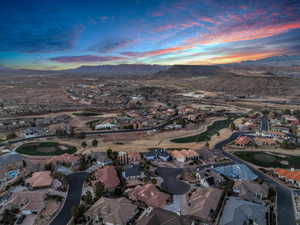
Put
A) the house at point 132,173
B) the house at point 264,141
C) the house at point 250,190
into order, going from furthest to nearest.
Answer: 1. the house at point 264,141
2. the house at point 132,173
3. the house at point 250,190

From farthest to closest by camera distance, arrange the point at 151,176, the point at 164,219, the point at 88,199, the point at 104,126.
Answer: the point at 104,126, the point at 151,176, the point at 88,199, the point at 164,219

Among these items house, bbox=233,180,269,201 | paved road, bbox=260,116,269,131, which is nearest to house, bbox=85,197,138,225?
house, bbox=233,180,269,201

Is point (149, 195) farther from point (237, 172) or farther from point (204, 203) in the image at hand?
point (237, 172)

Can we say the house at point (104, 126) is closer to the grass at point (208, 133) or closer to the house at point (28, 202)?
the grass at point (208, 133)

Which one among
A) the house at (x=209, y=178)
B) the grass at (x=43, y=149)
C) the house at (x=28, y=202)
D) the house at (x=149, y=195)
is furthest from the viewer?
the grass at (x=43, y=149)

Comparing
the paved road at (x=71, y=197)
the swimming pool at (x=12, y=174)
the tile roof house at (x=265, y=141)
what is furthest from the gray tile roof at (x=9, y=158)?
the tile roof house at (x=265, y=141)

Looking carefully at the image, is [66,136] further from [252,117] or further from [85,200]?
[252,117]

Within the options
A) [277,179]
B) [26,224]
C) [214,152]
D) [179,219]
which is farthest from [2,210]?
[277,179]

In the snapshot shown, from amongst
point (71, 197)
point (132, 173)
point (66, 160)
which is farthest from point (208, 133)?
point (71, 197)
